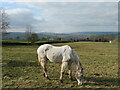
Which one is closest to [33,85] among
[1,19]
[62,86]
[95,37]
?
[62,86]

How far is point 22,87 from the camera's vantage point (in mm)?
6445

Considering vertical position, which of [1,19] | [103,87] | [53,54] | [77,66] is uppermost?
[1,19]

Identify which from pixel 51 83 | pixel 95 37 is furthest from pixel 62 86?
pixel 95 37

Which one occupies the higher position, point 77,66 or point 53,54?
point 53,54

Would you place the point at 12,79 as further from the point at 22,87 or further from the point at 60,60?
the point at 60,60

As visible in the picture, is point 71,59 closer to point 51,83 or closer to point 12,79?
point 51,83

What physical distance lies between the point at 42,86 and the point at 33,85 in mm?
487

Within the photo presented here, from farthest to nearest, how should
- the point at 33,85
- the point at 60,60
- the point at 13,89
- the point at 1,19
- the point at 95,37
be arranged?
the point at 95,37
the point at 1,19
the point at 60,60
the point at 33,85
the point at 13,89

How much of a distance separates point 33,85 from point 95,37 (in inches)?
3321

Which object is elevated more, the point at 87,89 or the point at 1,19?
the point at 1,19

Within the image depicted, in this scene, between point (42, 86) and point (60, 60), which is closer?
point (42, 86)

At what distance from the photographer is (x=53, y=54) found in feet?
24.0

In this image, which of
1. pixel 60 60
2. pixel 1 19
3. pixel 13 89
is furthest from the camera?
pixel 1 19

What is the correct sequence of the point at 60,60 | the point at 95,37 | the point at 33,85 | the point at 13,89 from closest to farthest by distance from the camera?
the point at 13,89 → the point at 33,85 → the point at 60,60 → the point at 95,37
